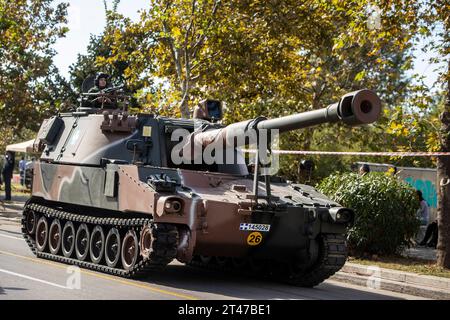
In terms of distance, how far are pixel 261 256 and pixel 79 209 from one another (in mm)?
3843

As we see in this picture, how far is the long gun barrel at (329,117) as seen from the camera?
952 cm

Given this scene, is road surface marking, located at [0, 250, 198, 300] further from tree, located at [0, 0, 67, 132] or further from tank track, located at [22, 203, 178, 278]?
tree, located at [0, 0, 67, 132]

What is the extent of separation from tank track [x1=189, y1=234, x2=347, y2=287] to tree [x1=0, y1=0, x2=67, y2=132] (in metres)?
16.9

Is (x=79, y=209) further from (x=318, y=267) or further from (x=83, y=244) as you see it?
(x=318, y=267)

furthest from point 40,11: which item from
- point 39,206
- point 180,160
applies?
point 180,160

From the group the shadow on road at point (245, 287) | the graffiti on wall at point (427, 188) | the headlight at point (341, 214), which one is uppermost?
the graffiti on wall at point (427, 188)

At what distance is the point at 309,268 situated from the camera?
502 inches

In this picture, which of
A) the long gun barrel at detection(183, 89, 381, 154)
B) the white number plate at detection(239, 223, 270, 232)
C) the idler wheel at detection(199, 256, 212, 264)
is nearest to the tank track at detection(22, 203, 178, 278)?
the white number plate at detection(239, 223, 270, 232)

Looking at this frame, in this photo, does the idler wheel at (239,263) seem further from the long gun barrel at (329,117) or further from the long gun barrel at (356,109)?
the long gun barrel at (356,109)

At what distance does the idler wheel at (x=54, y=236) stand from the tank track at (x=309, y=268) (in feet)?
9.54

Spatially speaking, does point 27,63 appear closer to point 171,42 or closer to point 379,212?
point 171,42

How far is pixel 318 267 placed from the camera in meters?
12.5

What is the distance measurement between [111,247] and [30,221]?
11.5 feet

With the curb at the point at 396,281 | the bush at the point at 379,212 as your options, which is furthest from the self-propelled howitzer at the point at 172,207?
the bush at the point at 379,212
